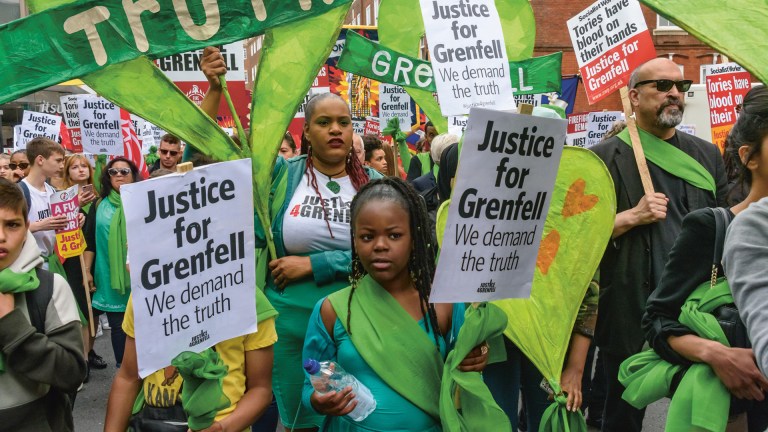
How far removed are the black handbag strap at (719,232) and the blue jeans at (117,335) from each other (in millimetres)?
4811

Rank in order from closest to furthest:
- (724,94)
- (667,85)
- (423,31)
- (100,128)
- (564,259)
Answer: (564,259)
(667,85)
(423,31)
(724,94)
(100,128)

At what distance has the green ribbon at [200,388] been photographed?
2.62m

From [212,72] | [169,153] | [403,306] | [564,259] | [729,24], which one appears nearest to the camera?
[729,24]

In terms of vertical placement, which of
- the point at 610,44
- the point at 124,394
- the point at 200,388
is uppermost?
the point at 610,44

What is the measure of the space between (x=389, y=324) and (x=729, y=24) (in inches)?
54.1

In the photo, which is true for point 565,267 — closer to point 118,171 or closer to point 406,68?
point 406,68

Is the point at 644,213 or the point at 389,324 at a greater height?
the point at 644,213

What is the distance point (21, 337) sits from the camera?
2873mm

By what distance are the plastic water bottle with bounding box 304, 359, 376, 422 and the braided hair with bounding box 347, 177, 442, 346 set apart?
0.28 m

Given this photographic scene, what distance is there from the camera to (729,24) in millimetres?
2449

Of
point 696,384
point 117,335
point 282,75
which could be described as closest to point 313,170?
point 282,75

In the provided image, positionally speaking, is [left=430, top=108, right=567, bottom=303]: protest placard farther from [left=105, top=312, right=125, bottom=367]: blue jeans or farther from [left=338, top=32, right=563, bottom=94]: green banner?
[left=105, top=312, right=125, bottom=367]: blue jeans

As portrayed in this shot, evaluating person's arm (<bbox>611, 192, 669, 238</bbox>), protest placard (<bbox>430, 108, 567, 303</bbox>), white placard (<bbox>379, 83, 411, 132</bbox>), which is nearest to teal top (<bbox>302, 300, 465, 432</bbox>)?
protest placard (<bbox>430, 108, 567, 303</bbox>)

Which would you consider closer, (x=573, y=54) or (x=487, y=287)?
(x=487, y=287)
